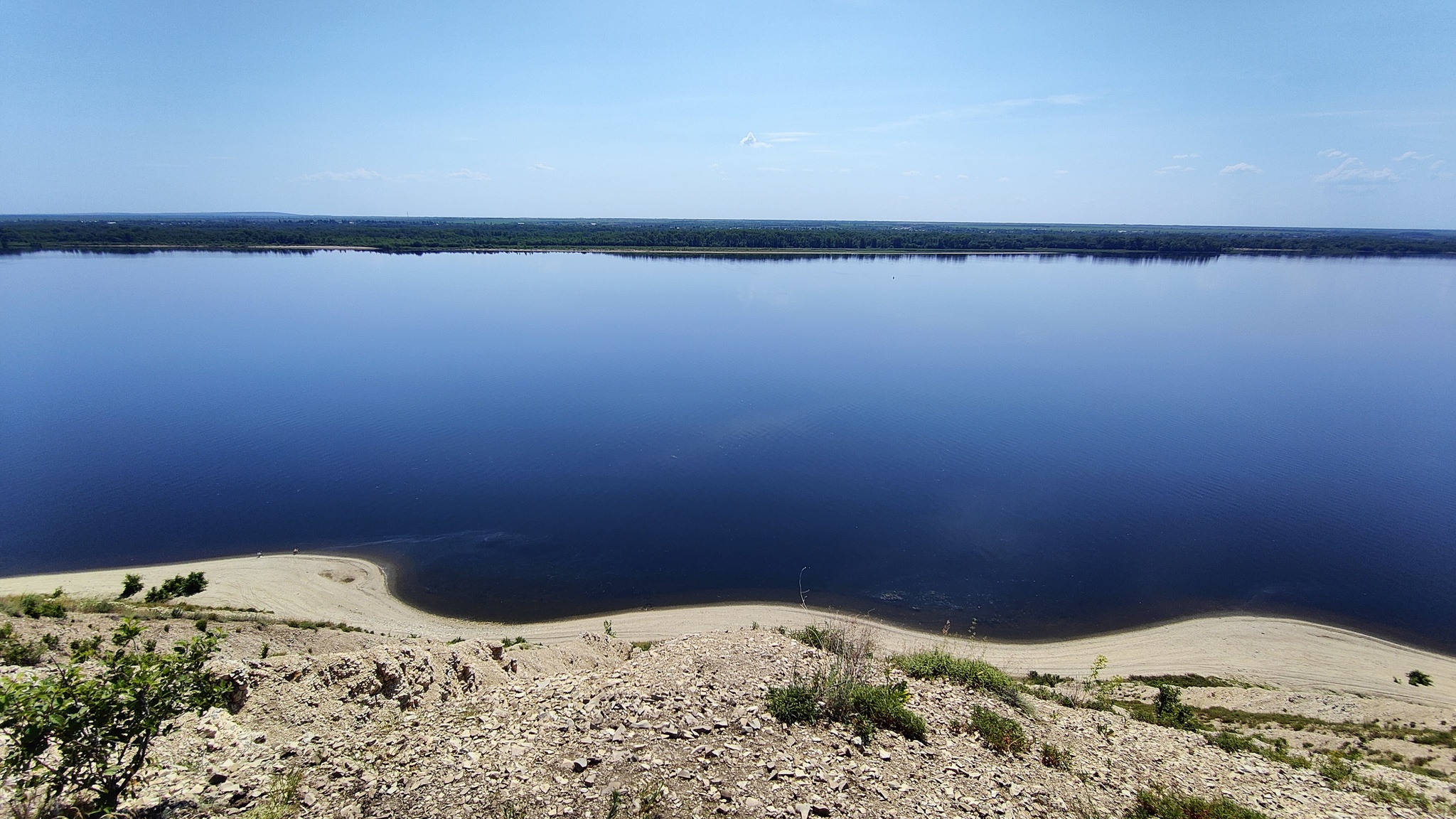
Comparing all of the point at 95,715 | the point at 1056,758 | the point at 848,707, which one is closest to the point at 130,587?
the point at 95,715

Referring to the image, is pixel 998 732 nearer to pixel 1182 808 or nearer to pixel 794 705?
pixel 1182 808

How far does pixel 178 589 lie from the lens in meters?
21.8

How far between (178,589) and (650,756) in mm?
21605

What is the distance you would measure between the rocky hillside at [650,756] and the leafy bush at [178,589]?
10.5m

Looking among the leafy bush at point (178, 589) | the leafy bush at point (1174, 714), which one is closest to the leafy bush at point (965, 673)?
the leafy bush at point (1174, 714)

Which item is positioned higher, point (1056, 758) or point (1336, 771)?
point (1056, 758)

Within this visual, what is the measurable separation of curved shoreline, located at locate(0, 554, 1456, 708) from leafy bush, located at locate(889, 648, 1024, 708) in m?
5.62

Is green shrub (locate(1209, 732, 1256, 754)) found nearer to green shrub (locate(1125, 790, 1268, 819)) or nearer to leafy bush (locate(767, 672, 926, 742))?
green shrub (locate(1125, 790, 1268, 819))

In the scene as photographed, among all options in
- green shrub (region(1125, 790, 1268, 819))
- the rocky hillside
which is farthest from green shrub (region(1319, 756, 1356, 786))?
green shrub (region(1125, 790, 1268, 819))

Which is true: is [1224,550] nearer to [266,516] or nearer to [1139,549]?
[1139,549]

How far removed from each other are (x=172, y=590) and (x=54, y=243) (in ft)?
619

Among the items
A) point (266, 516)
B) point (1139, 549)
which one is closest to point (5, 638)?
point (266, 516)

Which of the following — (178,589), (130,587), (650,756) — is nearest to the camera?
(650,756)

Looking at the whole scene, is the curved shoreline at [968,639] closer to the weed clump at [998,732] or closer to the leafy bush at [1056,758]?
the weed clump at [998,732]
